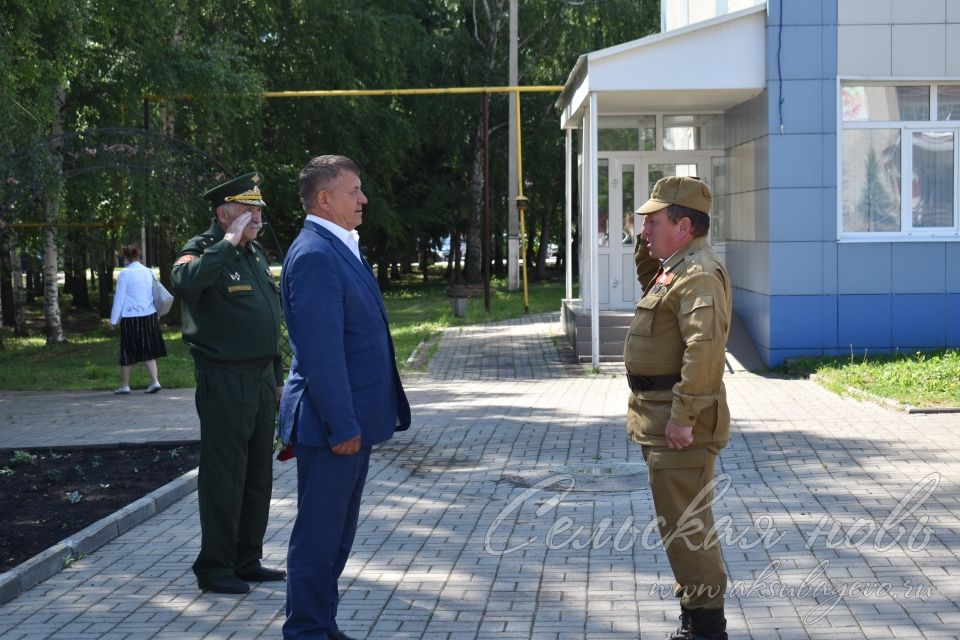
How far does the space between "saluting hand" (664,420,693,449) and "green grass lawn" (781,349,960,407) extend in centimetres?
723

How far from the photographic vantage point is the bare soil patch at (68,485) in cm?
708

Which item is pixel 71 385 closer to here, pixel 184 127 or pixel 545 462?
pixel 545 462

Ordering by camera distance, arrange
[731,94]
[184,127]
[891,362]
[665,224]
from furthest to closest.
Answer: [184,127] → [731,94] → [891,362] → [665,224]

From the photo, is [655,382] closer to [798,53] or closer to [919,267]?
[798,53]

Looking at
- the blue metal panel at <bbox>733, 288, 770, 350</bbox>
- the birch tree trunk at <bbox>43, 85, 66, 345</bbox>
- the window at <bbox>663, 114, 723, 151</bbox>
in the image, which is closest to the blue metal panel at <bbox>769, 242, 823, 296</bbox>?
the blue metal panel at <bbox>733, 288, 770, 350</bbox>

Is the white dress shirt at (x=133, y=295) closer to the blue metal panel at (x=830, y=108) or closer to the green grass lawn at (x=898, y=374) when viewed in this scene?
the green grass lawn at (x=898, y=374)

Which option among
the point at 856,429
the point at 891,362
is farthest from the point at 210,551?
the point at 891,362

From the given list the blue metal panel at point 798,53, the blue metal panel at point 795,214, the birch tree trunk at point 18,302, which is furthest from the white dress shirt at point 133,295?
the birch tree trunk at point 18,302

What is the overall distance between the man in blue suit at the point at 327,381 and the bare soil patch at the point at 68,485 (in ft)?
7.54

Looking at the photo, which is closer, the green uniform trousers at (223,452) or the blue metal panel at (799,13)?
the green uniform trousers at (223,452)

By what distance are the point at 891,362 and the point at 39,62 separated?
11.7 meters

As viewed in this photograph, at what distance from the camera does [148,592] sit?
19.6ft

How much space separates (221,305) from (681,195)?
2368mm

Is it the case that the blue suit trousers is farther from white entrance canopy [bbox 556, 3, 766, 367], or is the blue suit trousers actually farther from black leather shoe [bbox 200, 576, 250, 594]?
white entrance canopy [bbox 556, 3, 766, 367]
